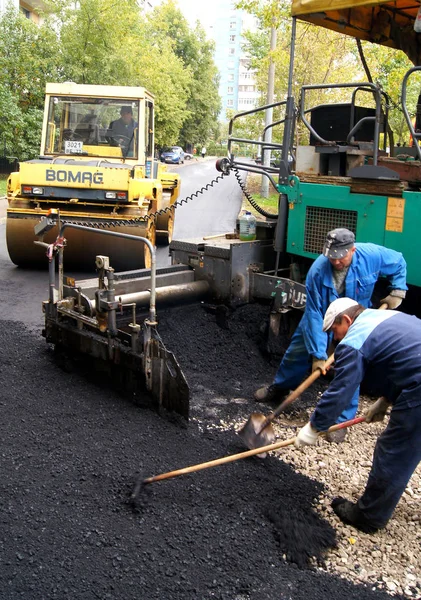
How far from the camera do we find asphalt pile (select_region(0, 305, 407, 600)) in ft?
9.94

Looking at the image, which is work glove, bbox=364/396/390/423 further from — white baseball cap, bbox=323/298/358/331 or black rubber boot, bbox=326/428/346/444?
black rubber boot, bbox=326/428/346/444

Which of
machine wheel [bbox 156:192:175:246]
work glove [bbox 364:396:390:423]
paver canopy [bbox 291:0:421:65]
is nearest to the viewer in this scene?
work glove [bbox 364:396:390:423]

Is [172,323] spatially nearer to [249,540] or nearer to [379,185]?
[379,185]

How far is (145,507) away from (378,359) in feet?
4.89

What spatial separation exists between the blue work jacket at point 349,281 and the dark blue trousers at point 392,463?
1.14 m

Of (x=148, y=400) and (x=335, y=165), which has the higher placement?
(x=335, y=165)

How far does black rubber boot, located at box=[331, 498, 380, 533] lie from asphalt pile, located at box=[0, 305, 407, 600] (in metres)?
0.11

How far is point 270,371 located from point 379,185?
1846 mm

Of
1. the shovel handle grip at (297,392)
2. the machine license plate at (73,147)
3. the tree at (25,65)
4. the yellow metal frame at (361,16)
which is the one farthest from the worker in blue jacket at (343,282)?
the tree at (25,65)

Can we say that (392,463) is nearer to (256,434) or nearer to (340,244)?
(256,434)

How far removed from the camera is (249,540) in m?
3.35

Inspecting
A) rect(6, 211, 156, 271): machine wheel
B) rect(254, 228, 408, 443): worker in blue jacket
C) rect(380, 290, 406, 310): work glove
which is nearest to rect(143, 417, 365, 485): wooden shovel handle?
rect(254, 228, 408, 443): worker in blue jacket

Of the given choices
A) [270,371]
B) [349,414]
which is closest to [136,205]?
[270,371]

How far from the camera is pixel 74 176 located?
8492 mm
